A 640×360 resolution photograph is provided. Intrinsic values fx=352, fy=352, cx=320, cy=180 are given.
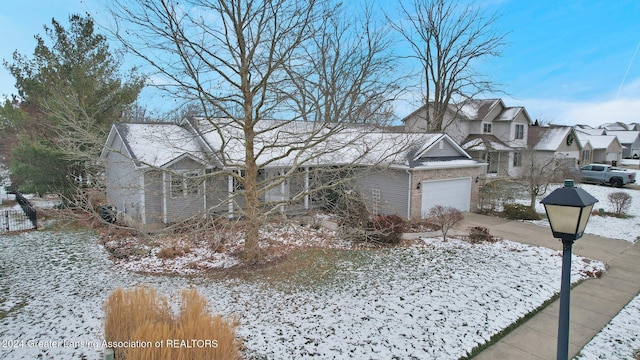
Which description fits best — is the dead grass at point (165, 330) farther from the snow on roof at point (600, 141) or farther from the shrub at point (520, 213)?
the snow on roof at point (600, 141)

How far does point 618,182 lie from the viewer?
83.5 feet

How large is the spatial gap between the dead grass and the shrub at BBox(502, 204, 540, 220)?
15172mm

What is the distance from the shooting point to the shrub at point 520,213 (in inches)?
623

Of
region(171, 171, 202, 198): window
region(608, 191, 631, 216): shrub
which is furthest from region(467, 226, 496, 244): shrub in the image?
region(171, 171, 202, 198): window

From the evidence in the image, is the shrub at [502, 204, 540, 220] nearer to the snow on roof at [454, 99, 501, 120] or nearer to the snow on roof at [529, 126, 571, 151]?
the snow on roof at [454, 99, 501, 120]

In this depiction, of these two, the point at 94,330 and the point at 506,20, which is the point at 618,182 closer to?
the point at 506,20

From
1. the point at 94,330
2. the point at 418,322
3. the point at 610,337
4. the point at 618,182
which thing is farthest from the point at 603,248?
the point at 618,182

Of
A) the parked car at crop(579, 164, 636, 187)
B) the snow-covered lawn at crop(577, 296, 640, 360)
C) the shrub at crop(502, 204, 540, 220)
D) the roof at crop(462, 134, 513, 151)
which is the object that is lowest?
the snow-covered lawn at crop(577, 296, 640, 360)

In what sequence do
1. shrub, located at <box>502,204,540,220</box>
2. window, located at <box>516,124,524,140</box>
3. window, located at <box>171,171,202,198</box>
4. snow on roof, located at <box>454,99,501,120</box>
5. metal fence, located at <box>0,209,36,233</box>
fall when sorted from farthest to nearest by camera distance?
1. window, located at <box>516,124,524,140</box>
2. snow on roof, located at <box>454,99,501,120</box>
3. shrub, located at <box>502,204,540,220</box>
4. metal fence, located at <box>0,209,36,233</box>
5. window, located at <box>171,171,202,198</box>

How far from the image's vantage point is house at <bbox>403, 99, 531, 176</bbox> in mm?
29438

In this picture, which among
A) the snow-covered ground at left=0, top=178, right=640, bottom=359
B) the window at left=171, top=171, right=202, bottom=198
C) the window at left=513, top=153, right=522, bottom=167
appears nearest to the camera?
the snow-covered ground at left=0, top=178, right=640, bottom=359

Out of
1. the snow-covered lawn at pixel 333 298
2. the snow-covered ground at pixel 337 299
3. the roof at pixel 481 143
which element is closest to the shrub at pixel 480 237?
the snow-covered ground at pixel 337 299

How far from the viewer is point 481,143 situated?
26.8 m

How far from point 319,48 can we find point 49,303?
29.8ft
